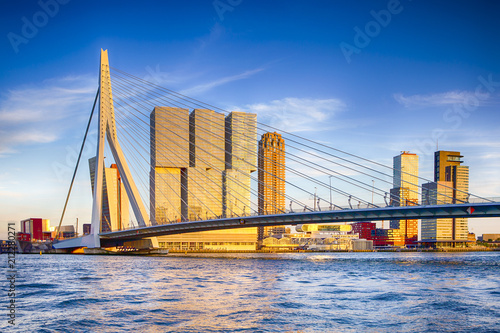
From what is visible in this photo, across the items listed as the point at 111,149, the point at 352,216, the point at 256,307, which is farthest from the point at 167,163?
the point at 256,307

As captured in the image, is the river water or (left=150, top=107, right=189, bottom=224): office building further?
(left=150, top=107, right=189, bottom=224): office building

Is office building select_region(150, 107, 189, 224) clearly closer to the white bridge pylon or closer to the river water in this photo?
the white bridge pylon

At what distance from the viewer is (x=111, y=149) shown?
67.7 m

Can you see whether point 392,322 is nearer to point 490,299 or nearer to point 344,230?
point 490,299

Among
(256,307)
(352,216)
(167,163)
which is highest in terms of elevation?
(167,163)

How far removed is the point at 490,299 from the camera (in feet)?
73.1

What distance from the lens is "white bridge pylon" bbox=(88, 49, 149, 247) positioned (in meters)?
64.6

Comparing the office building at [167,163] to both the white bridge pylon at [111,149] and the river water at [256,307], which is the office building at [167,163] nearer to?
the white bridge pylon at [111,149]

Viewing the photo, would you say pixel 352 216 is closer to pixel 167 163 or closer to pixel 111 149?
pixel 111 149

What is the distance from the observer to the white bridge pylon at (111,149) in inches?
2544

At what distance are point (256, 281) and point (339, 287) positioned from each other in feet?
19.3

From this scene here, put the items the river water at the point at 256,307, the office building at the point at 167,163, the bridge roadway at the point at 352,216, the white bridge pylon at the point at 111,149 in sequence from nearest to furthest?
the river water at the point at 256,307 < the bridge roadway at the point at 352,216 < the white bridge pylon at the point at 111,149 < the office building at the point at 167,163

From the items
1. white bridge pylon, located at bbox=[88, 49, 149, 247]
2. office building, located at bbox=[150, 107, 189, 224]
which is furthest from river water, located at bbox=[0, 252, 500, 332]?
office building, located at bbox=[150, 107, 189, 224]

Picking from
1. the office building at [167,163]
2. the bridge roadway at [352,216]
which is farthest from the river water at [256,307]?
the office building at [167,163]
